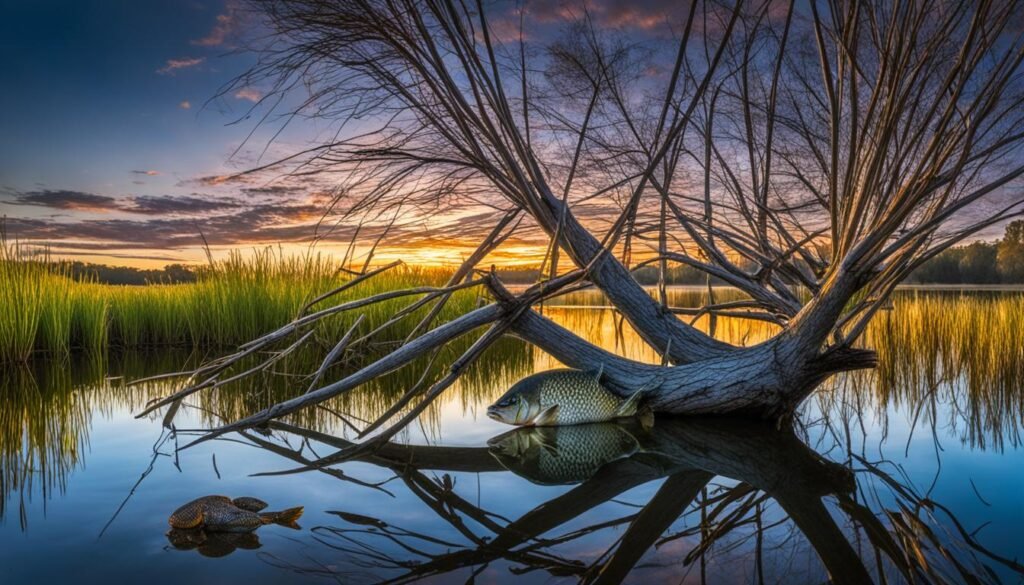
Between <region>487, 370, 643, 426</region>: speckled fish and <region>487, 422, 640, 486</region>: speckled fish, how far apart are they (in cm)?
6

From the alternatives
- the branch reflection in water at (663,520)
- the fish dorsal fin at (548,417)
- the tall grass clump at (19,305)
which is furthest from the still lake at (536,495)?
the tall grass clump at (19,305)

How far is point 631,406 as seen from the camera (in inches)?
139

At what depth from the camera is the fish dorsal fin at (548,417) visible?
11.3ft

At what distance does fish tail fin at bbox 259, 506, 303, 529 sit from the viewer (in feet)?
6.36

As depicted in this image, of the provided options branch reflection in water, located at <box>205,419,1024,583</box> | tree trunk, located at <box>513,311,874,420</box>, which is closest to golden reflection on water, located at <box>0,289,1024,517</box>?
tree trunk, located at <box>513,311,874,420</box>

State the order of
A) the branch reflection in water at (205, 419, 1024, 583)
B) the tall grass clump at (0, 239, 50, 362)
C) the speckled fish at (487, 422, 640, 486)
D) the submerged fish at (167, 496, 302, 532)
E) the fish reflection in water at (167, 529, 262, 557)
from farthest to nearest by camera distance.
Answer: the tall grass clump at (0, 239, 50, 362), the speckled fish at (487, 422, 640, 486), the submerged fish at (167, 496, 302, 532), the fish reflection in water at (167, 529, 262, 557), the branch reflection in water at (205, 419, 1024, 583)

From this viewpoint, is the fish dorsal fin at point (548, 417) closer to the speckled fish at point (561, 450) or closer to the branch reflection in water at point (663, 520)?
the speckled fish at point (561, 450)

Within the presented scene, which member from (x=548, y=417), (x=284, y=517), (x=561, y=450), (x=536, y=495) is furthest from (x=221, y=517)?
(x=548, y=417)

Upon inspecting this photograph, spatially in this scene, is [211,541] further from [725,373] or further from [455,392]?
[455,392]

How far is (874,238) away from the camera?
2.55 metres

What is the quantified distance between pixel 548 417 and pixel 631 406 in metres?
0.51

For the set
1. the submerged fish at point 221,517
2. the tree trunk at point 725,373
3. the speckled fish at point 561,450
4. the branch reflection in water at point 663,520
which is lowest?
the speckled fish at point 561,450

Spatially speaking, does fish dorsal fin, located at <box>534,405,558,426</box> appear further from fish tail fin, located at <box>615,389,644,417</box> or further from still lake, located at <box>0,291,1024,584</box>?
fish tail fin, located at <box>615,389,644,417</box>

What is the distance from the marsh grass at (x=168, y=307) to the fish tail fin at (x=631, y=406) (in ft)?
15.1
